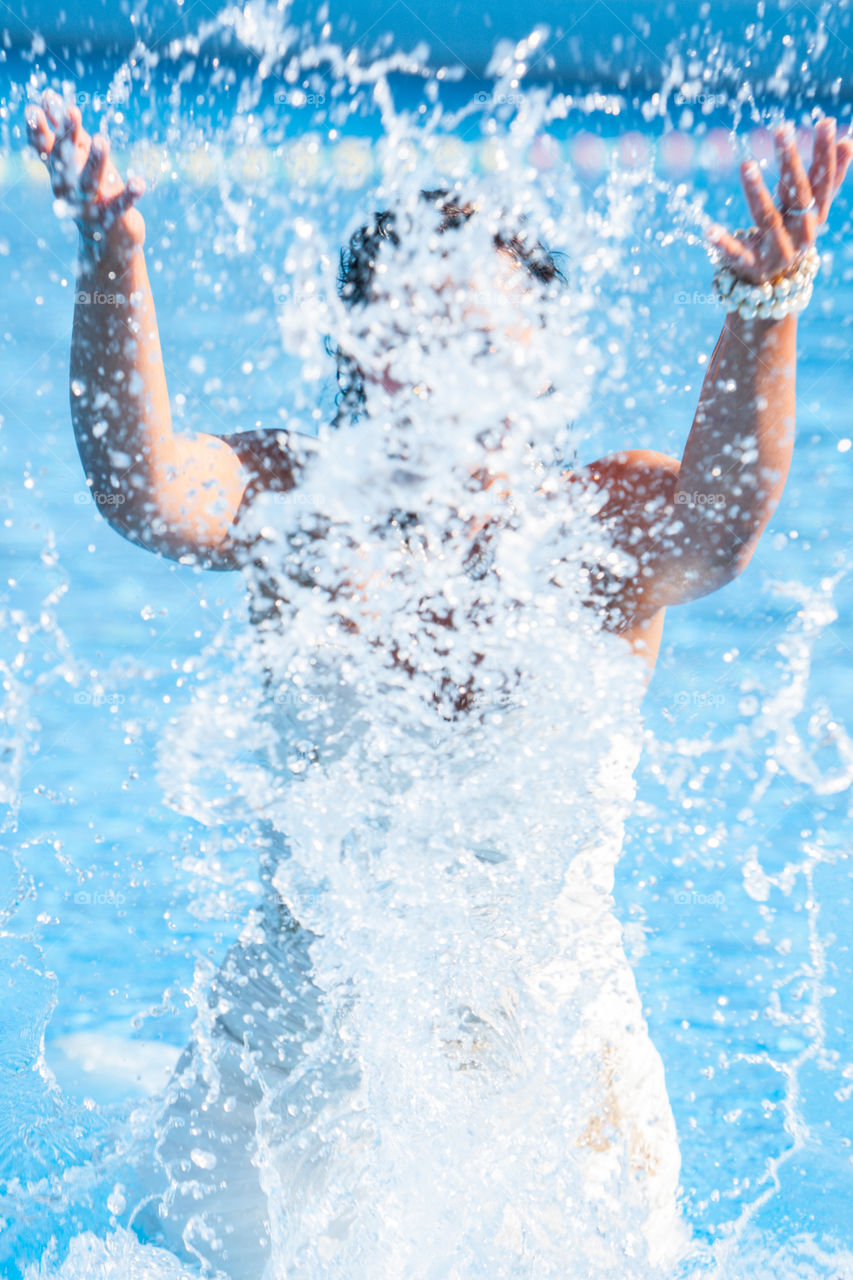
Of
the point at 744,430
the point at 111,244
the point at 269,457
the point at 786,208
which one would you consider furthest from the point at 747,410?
the point at 111,244

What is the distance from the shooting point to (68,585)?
351 cm

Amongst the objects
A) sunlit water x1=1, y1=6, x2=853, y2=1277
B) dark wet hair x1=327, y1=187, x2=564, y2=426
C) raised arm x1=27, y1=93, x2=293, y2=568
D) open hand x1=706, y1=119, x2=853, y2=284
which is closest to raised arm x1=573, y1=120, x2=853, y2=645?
open hand x1=706, y1=119, x2=853, y2=284

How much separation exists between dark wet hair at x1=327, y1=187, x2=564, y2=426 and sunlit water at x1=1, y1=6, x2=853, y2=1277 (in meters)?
0.02

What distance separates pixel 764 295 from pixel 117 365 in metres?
0.62

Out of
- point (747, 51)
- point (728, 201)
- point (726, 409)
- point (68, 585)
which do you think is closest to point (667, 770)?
point (68, 585)

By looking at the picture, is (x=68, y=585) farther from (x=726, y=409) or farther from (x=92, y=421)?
(x=726, y=409)

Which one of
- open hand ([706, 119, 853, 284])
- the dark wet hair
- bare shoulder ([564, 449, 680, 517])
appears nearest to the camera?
open hand ([706, 119, 853, 284])

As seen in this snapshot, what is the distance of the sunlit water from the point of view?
4.58 ft

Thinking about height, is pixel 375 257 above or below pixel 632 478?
above

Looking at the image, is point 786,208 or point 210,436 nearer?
point 786,208

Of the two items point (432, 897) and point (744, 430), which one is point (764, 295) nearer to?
point (744, 430)

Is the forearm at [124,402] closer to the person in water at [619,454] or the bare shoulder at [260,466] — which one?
the person in water at [619,454]

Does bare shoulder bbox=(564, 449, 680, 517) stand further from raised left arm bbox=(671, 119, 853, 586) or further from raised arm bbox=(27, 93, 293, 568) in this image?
raised arm bbox=(27, 93, 293, 568)

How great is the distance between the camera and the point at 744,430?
1.16 m
